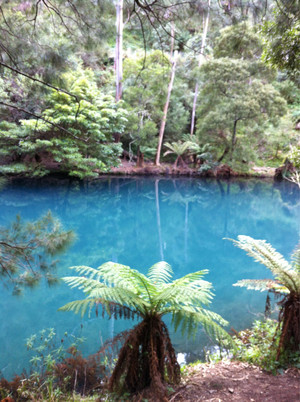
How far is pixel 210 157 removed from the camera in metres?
13.2

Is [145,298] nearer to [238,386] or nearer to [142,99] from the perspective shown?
[238,386]

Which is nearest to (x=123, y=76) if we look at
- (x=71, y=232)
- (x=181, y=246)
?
(x=181, y=246)

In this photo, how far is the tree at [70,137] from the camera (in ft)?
29.0

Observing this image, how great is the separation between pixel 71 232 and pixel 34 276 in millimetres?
397

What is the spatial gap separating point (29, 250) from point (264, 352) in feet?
5.98

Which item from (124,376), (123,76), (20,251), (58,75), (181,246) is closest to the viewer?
(124,376)

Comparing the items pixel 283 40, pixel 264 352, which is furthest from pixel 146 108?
pixel 264 352

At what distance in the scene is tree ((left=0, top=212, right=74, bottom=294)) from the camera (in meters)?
1.91

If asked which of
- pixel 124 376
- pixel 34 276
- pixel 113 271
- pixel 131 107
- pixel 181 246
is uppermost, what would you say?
pixel 131 107

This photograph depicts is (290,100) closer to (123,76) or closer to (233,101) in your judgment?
(233,101)

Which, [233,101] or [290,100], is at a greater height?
[290,100]

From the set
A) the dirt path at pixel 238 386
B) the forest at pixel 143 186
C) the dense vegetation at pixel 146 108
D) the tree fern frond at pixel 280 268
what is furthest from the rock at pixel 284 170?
the dirt path at pixel 238 386

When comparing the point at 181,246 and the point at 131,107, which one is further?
the point at 131,107

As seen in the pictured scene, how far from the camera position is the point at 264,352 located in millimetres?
2041
